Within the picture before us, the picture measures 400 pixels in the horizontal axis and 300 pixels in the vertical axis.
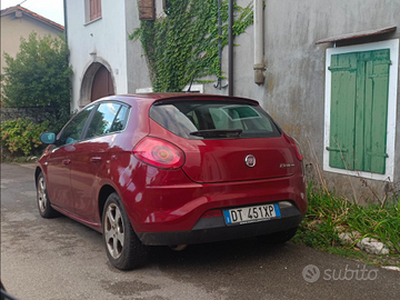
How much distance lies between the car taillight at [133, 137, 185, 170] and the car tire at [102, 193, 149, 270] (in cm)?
52

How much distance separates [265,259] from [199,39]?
6.05 meters

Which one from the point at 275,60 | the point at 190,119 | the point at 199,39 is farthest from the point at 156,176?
the point at 199,39

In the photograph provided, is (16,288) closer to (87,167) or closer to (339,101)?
(87,167)

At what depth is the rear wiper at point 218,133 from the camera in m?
3.81

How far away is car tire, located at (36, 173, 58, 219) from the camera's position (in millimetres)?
6051

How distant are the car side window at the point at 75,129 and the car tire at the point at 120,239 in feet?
4.07

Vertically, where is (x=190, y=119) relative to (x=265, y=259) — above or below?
above

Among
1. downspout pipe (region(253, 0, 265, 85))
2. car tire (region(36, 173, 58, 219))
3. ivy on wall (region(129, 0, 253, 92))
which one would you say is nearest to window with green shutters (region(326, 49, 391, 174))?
downspout pipe (region(253, 0, 265, 85))

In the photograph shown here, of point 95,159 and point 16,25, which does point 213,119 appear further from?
point 16,25

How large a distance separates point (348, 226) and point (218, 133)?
202cm

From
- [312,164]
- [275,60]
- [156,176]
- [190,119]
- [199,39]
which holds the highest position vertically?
[199,39]

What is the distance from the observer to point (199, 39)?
30.7 ft

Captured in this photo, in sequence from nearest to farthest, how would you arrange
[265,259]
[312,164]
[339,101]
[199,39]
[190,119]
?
[190,119]
[265,259]
[339,101]
[312,164]
[199,39]

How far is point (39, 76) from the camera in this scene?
15.5 meters
